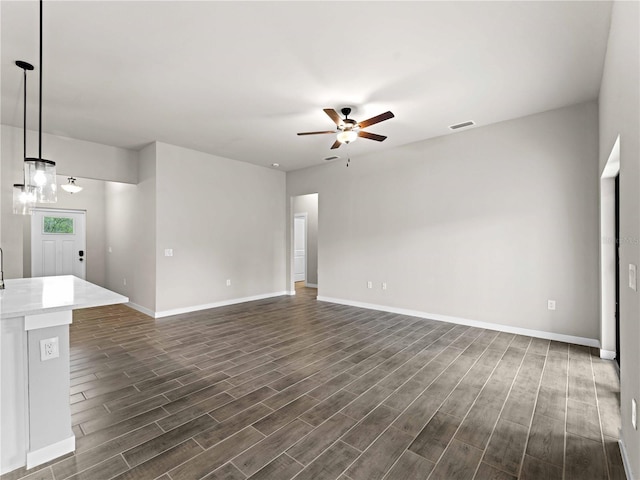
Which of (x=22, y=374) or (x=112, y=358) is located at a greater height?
(x=22, y=374)

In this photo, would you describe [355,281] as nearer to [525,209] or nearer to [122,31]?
[525,209]

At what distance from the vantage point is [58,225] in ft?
23.4

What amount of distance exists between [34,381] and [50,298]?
54cm

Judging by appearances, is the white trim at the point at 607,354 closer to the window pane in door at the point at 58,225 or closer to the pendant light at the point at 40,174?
the pendant light at the point at 40,174

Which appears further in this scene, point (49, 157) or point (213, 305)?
point (213, 305)

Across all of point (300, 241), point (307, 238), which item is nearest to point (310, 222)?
point (307, 238)

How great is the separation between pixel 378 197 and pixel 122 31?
14.4ft

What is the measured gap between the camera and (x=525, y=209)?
4.24m

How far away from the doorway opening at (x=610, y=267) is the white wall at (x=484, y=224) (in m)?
0.39

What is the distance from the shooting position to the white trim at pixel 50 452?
1797mm

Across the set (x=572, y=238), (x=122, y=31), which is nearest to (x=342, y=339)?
(x=572, y=238)

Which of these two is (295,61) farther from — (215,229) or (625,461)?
(215,229)

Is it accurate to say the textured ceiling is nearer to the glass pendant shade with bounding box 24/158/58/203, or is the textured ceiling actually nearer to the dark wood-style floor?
the glass pendant shade with bounding box 24/158/58/203

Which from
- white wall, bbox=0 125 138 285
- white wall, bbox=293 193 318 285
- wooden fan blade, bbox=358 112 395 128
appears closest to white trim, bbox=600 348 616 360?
wooden fan blade, bbox=358 112 395 128
